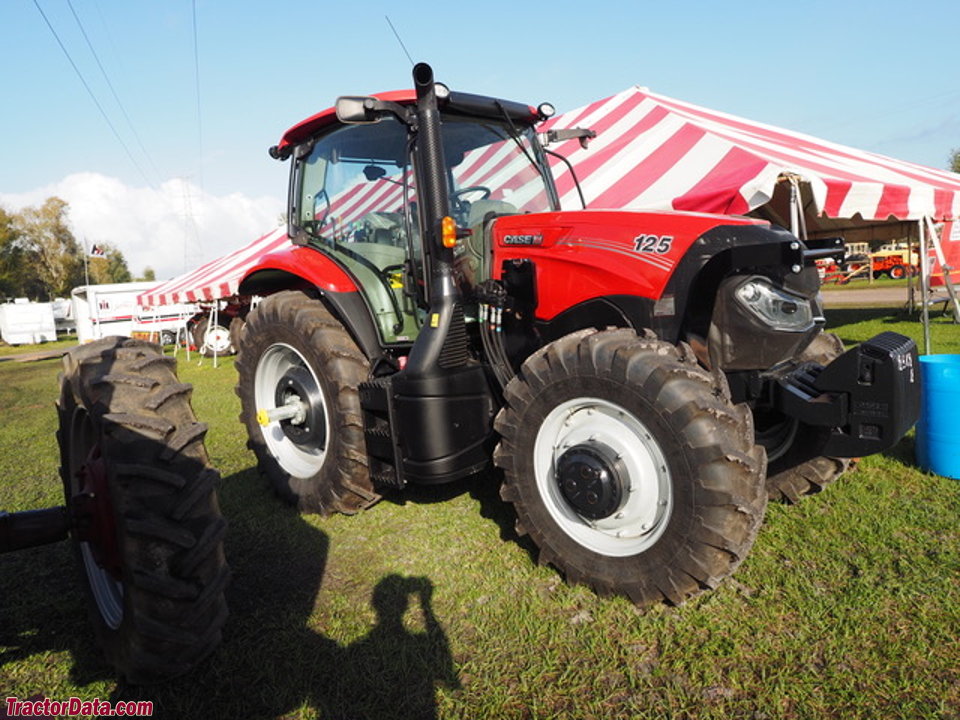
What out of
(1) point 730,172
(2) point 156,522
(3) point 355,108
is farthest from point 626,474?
(1) point 730,172

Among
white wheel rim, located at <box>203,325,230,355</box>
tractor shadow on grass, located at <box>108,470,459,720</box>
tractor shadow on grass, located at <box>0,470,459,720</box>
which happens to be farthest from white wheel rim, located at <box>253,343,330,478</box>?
white wheel rim, located at <box>203,325,230,355</box>

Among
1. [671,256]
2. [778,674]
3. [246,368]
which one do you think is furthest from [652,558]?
[246,368]

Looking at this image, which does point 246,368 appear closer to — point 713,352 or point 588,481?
point 588,481

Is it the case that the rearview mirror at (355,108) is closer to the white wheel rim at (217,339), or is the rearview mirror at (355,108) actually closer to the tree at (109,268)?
the white wheel rim at (217,339)

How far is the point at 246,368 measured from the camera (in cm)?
429

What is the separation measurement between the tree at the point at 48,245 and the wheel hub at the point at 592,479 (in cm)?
5509

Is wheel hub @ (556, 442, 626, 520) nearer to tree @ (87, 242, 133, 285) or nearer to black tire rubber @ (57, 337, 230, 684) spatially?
black tire rubber @ (57, 337, 230, 684)

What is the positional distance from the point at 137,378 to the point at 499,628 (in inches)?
66.1

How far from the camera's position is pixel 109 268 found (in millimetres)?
70438

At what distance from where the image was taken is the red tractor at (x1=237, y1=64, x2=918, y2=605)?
2.44 meters

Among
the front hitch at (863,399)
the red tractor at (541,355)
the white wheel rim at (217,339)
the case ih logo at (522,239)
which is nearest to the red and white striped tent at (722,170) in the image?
the red tractor at (541,355)

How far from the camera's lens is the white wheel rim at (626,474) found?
2.54 meters

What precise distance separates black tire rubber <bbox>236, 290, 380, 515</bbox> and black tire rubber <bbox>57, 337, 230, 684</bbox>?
4.26ft

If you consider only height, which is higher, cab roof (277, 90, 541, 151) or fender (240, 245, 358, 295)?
cab roof (277, 90, 541, 151)
